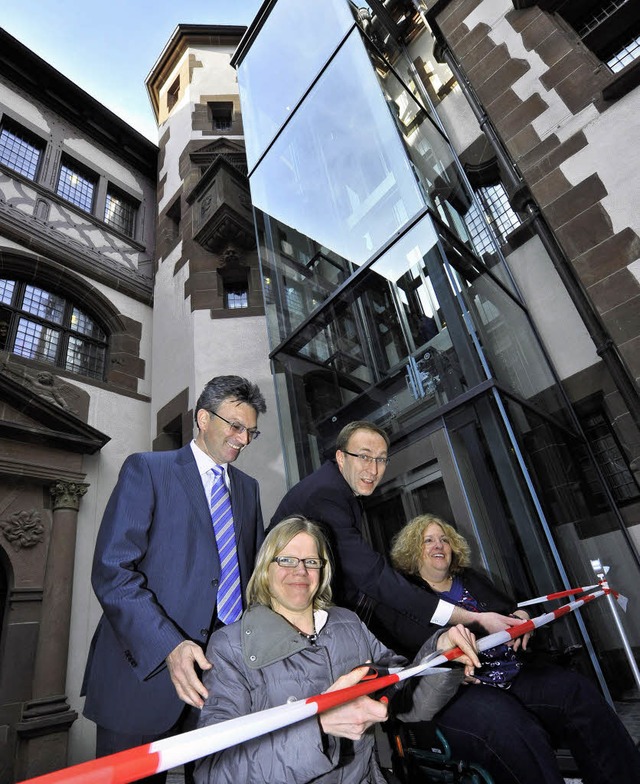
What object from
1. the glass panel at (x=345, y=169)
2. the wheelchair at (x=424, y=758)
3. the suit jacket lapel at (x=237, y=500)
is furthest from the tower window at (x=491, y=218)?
the wheelchair at (x=424, y=758)

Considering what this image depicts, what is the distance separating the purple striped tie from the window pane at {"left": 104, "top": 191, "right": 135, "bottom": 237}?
8938 mm

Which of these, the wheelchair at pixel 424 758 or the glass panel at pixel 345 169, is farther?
the glass panel at pixel 345 169

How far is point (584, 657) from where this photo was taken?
2.71 metres

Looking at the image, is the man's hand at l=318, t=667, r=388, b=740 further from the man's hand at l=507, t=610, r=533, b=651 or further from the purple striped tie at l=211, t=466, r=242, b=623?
the man's hand at l=507, t=610, r=533, b=651

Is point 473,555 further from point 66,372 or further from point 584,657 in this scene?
point 66,372

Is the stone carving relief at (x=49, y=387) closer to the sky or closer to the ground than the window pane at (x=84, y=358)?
closer to the ground

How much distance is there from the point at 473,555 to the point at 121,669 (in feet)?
7.89

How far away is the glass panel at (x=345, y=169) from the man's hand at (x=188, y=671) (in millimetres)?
4154

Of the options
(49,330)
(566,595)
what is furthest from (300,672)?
(49,330)

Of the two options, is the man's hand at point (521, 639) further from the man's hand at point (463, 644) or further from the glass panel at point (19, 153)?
the glass panel at point (19, 153)

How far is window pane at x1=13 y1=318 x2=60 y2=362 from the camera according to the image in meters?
6.65

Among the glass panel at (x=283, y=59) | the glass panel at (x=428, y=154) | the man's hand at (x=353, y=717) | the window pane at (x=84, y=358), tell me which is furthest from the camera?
the window pane at (x=84, y=358)

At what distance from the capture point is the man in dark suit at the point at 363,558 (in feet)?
6.36

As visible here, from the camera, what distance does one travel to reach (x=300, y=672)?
1.48m
